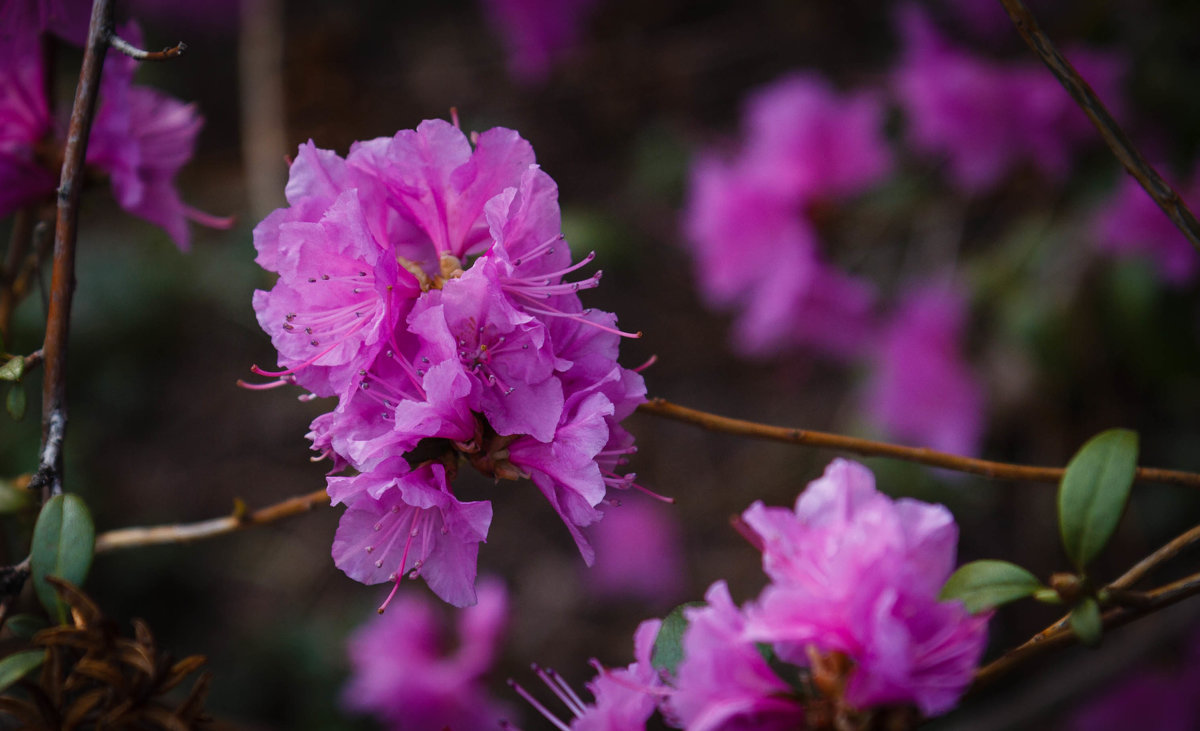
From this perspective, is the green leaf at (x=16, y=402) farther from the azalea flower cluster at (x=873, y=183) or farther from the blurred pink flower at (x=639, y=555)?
the blurred pink flower at (x=639, y=555)

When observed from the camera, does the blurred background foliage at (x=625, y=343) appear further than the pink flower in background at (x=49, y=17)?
Yes

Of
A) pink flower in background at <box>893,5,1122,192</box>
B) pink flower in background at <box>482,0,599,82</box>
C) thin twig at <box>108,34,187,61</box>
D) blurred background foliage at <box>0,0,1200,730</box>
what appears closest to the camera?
thin twig at <box>108,34,187,61</box>

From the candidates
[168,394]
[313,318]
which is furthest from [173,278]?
[313,318]

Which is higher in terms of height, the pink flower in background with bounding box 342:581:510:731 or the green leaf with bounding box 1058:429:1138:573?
the green leaf with bounding box 1058:429:1138:573

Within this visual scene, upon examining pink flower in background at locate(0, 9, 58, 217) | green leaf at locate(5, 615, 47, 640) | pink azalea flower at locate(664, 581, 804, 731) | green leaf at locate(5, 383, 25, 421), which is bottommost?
green leaf at locate(5, 615, 47, 640)

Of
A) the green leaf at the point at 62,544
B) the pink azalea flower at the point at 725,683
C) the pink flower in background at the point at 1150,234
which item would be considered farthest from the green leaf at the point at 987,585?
the pink flower in background at the point at 1150,234

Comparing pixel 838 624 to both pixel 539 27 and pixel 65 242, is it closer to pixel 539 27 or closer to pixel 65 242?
pixel 65 242

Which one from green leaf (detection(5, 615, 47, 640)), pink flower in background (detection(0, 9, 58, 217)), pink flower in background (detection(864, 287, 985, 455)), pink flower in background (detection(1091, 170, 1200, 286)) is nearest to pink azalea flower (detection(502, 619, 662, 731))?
green leaf (detection(5, 615, 47, 640))

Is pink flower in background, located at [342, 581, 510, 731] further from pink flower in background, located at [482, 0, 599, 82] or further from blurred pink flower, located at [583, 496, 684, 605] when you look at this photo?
pink flower in background, located at [482, 0, 599, 82]
